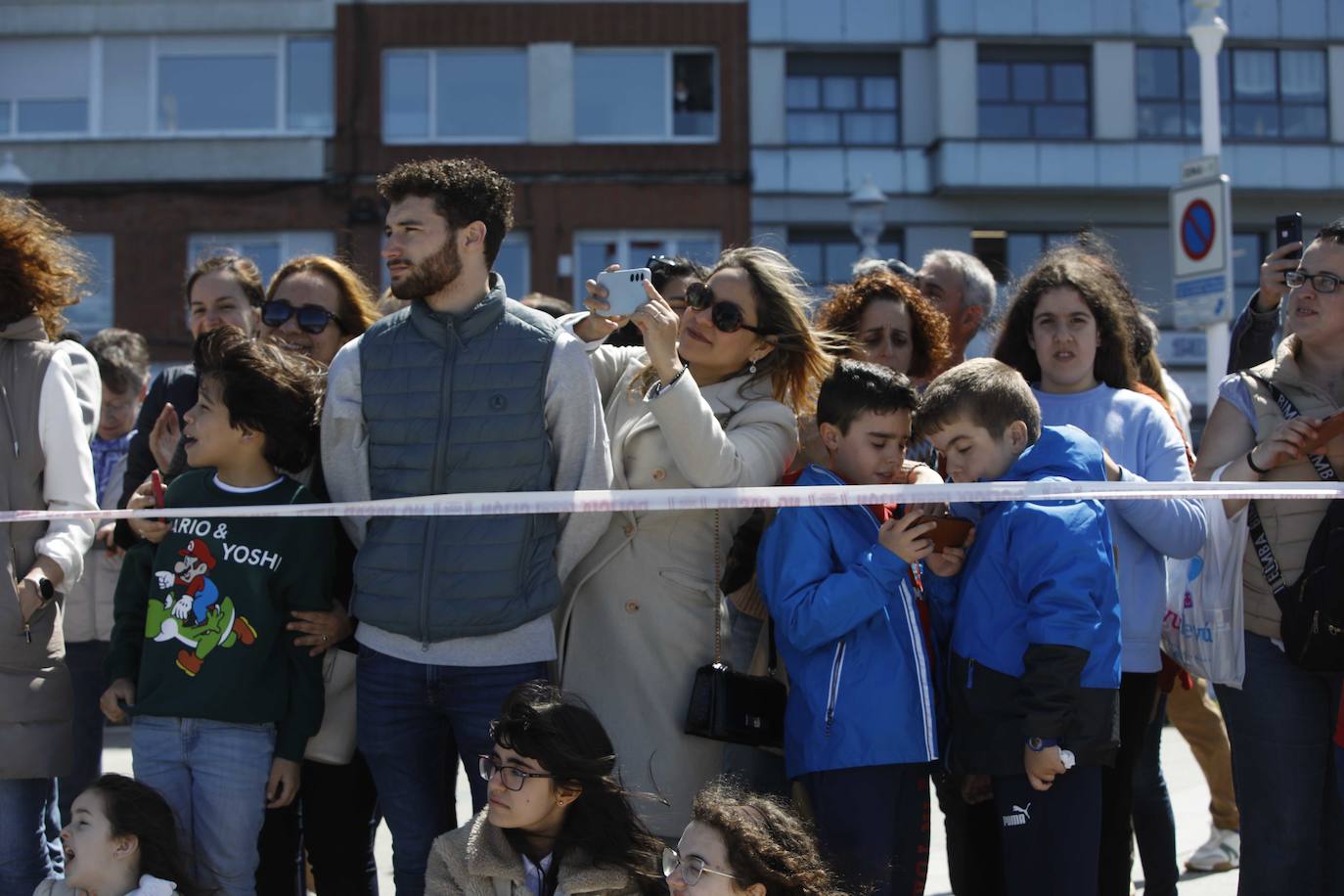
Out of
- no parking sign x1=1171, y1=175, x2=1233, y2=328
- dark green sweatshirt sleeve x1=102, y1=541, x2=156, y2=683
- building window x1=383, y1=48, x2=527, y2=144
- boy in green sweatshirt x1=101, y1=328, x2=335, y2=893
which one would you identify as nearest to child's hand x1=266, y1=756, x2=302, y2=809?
boy in green sweatshirt x1=101, y1=328, x2=335, y2=893

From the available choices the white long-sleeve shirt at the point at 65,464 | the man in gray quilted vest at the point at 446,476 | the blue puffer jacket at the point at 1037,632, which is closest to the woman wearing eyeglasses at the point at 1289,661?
the blue puffer jacket at the point at 1037,632

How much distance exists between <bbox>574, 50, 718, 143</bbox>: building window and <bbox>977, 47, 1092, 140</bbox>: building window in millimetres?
5122

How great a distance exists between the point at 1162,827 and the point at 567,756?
1.99 meters

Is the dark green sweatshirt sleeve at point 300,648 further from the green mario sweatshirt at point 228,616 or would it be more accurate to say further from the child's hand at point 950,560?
the child's hand at point 950,560

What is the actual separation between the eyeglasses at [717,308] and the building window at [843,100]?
21.6 metres

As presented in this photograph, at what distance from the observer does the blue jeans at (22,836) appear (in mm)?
3928

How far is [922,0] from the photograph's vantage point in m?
25.5

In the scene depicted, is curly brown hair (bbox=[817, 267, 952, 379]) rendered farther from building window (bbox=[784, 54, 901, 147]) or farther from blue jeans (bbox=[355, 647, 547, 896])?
building window (bbox=[784, 54, 901, 147])

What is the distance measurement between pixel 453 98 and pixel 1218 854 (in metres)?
19.9

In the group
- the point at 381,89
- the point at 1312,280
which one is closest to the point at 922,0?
the point at 381,89

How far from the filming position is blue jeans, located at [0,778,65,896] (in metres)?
3.93

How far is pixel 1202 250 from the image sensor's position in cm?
1045

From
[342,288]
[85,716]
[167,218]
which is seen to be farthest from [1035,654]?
[167,218]

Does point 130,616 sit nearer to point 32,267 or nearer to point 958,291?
point 32,267
